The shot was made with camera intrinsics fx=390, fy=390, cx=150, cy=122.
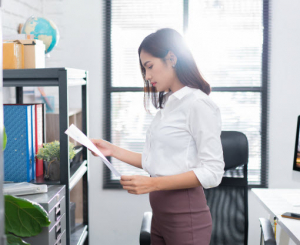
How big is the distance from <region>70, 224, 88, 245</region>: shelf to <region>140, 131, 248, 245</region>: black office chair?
2.11ft

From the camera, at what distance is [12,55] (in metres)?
1.52

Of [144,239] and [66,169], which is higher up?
[66,169]

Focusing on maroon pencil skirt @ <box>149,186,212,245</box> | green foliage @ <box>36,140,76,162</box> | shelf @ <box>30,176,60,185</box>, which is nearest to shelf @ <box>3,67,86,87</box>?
green foliage @ <box>36,140,76,162</box>

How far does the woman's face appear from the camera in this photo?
1409 millimetres

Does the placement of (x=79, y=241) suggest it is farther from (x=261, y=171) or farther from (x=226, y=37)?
(x=226, y=37)

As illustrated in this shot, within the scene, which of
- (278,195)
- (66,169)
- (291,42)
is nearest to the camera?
(66,169)

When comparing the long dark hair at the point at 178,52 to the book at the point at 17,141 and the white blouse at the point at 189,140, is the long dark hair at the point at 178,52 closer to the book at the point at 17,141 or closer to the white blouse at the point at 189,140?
the white blouse at the point at 189,140

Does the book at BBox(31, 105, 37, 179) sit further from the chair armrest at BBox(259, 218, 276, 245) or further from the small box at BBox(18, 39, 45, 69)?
the chair armrest at BBox(259, 218, 276, 245)

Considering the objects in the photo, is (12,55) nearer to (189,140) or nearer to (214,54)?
(189,140)

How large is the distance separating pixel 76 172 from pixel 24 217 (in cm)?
83

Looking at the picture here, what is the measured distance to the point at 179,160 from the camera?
53.4 inches

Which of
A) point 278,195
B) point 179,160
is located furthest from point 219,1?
point 179,160

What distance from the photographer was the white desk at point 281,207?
156cm

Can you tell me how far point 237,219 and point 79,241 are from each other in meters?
0.78
